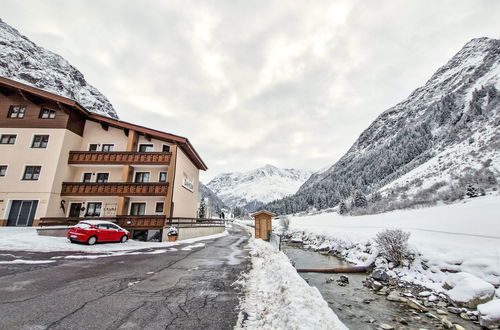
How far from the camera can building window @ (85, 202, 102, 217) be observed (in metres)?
23.5

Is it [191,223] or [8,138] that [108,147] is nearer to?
[8,138]

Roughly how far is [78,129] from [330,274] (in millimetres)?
28201

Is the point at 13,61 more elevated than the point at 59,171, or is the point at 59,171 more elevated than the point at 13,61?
the point at 13,61

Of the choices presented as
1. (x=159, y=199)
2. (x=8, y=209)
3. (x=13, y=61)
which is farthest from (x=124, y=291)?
(x=13, y=61)

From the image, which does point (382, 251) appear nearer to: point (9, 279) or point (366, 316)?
point (366, 316)

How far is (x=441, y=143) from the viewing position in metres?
59.0

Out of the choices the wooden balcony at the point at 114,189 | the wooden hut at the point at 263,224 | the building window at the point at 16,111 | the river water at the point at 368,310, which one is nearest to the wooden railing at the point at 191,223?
the wooden balcony at the point at 114,189

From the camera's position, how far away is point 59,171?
22344 millimetres

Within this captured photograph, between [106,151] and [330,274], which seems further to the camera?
[106,151]

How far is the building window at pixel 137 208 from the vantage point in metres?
24.1

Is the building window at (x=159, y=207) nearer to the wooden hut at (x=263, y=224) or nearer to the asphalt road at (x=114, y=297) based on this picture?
the wooden hut at (x=263, y=224)

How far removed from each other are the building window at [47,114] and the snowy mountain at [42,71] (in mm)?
89013

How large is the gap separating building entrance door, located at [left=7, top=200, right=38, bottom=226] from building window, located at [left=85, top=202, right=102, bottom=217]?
13.3ft

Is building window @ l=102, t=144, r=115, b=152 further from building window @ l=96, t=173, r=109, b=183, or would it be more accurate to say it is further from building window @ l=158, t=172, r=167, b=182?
building window @ l=158, t=172, r=167, b=182
